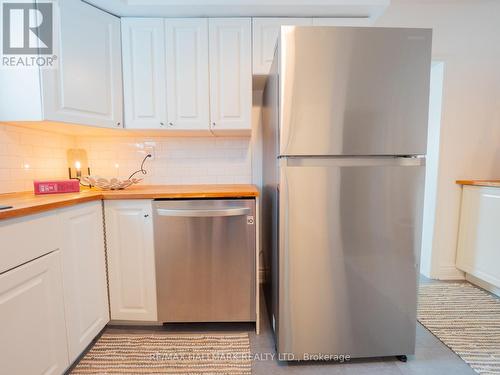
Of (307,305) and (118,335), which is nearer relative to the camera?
(307,305)

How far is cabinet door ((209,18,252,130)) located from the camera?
63.9 inches

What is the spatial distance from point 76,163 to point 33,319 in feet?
4.16

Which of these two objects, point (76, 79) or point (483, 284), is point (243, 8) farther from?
point (483, 284)

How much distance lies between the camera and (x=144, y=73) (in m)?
1.64

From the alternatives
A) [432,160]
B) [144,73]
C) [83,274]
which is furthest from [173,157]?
[432,160]

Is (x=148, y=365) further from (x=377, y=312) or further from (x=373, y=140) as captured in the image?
(x=373, y=140)

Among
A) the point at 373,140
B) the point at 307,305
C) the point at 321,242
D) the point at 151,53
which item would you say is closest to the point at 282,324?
the point at 307,305

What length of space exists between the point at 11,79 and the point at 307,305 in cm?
202

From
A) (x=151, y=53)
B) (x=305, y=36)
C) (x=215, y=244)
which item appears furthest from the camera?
(x=151, y=53)

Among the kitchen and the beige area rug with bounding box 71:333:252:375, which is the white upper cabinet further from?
the beige area rug with bounding box 71:333:252:375

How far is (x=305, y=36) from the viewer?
108 cm

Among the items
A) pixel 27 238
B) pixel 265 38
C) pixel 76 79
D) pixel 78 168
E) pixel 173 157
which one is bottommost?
pixel 27 238

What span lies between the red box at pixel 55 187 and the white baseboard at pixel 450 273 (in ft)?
10.1

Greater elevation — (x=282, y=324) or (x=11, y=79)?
(x=11, y=79)
